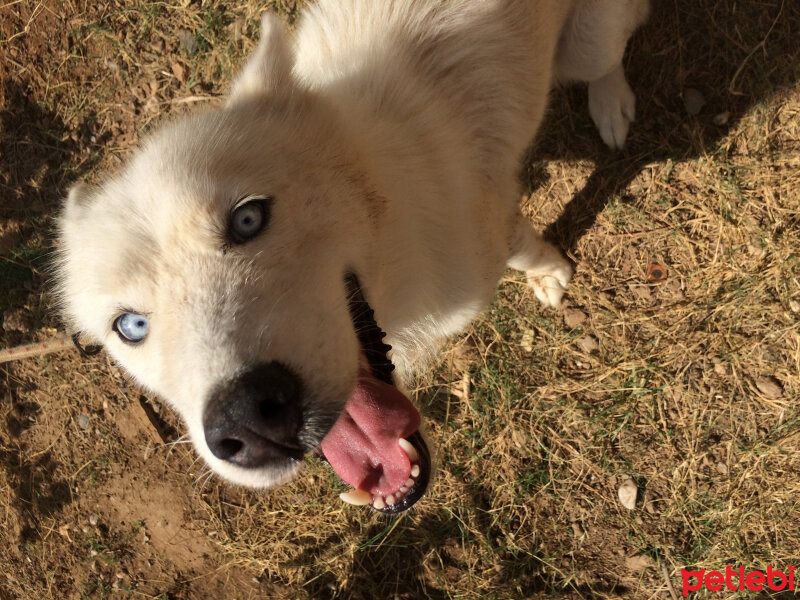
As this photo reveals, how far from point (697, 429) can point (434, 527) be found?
5.83 feet

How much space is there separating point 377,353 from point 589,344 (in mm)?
2089

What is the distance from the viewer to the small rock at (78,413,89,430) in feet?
14.7

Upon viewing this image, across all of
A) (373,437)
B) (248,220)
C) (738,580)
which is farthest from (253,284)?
(738,580)

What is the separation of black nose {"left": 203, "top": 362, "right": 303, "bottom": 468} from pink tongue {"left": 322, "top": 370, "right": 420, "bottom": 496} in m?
0.50

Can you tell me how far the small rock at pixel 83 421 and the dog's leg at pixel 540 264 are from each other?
11.3ft

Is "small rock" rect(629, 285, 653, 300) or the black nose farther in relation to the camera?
"small rock" rect(629, 285, 653, 300)

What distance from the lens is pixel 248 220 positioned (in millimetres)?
1846

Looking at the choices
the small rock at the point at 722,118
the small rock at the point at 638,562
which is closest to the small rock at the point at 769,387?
the small rock at the point at 638,562

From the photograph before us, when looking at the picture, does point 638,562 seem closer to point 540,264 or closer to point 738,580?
point 738,580

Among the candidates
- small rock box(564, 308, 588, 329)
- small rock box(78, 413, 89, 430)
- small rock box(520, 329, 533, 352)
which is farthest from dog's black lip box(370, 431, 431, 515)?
small rock box(78, 413, 89, 430)

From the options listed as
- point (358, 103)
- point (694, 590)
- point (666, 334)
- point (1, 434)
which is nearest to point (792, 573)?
point (694, 590)

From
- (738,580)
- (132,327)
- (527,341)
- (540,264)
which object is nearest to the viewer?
(132,327)

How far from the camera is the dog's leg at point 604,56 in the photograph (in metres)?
3.00

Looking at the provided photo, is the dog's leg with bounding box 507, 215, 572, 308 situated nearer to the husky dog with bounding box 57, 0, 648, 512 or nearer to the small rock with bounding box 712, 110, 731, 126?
the husky dog with bounding box 57, 0, 648, 512
